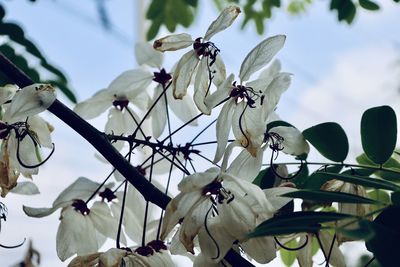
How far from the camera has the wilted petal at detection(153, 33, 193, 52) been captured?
1.82 feet

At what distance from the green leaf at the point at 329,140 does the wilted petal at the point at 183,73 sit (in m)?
0.10

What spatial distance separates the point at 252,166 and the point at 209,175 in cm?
5

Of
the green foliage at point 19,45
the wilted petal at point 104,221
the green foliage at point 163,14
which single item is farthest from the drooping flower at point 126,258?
the green foliage at point 163,14

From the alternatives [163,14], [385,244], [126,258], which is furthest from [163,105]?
[163,14]

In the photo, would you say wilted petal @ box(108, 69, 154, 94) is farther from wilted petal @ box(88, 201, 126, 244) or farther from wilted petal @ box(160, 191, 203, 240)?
wilted petal @ box(160, 191, 203, 240)

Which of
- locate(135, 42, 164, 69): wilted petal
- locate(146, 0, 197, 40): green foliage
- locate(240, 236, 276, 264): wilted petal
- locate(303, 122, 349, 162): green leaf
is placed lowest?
locate(240, 236, 276, 264): wilted petal

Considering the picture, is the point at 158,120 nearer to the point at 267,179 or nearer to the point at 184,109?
the point at 184,109

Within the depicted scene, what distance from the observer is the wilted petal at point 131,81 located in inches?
26.9

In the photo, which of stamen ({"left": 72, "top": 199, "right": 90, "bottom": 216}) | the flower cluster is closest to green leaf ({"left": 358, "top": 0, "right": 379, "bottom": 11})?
the flower cluster

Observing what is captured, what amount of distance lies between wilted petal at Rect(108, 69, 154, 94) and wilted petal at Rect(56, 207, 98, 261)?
0.47 ft

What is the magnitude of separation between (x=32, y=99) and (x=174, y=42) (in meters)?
0.13

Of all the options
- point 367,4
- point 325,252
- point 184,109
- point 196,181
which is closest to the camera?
point 196,181

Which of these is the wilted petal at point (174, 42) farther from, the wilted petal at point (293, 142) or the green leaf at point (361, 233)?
the green leaf at point (361, 233)

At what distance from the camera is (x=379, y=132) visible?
54 centimetres
